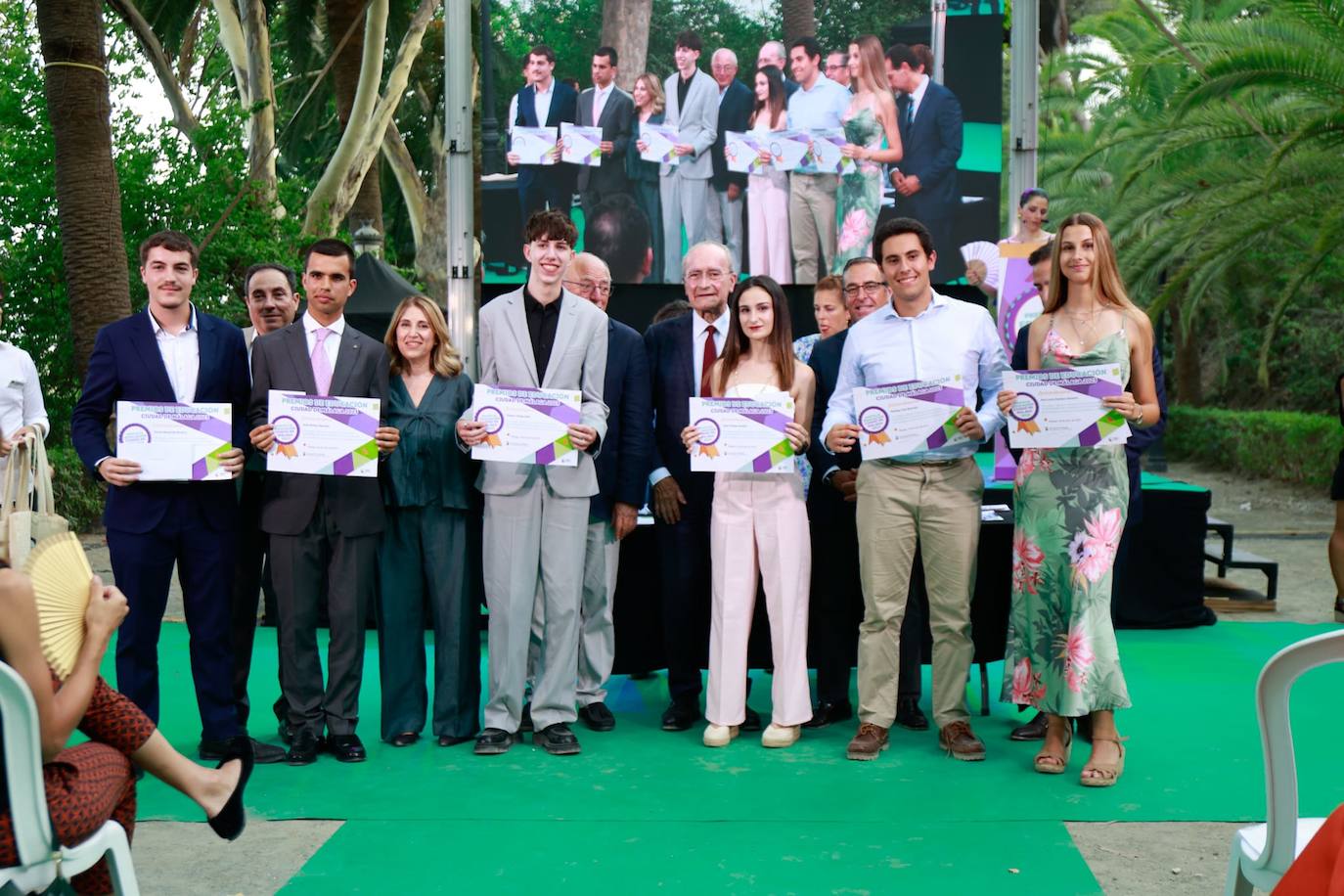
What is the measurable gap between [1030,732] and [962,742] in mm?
505

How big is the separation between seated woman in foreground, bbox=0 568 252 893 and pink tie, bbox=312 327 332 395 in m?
2.13

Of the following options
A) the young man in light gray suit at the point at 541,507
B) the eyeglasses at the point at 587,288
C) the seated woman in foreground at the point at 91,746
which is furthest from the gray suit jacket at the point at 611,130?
the seated woman in foreground at the point at 91,746

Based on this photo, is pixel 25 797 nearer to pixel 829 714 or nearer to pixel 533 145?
pixel 829 714

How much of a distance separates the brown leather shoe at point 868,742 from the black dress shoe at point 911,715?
0.41m

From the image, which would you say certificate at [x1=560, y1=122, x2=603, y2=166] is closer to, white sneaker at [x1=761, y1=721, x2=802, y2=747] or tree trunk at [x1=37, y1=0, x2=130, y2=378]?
tree trunk at [x1=37, y1=0, x2=130, y2=378]

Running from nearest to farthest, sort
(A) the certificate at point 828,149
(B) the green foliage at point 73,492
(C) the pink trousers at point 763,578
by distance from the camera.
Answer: (C) the pink trousers at point 763,578 < (A) the certificate at point 828,149 < (B) the green foliage at point 73,492

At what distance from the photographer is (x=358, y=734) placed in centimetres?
609

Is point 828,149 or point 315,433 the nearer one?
point 315,433

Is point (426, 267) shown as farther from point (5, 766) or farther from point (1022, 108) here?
point (5, 766)

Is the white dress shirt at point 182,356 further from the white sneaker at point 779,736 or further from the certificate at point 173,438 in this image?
the white sneaker at point 779,736

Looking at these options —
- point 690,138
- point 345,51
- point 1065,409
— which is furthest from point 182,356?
point 345,51

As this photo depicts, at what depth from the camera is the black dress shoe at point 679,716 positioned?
6.14 m

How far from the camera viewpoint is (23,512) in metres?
3.63

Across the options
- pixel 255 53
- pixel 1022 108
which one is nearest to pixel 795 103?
pixel 1022 108
